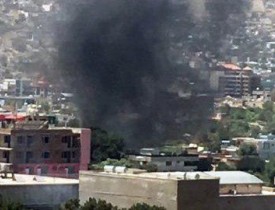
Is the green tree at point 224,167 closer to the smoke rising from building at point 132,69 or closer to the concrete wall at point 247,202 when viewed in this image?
the smoke rising from building at point 132,69

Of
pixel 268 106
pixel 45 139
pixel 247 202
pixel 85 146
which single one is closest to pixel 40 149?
pixel 45 139

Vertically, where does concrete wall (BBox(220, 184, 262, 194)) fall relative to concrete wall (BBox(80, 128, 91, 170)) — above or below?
below

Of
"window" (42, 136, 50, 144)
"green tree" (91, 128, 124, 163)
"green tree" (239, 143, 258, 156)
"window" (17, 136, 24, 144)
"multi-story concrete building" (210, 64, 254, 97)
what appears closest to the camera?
"window" (17, 136, 24, 144)

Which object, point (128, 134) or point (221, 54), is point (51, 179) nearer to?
point (128, 134)

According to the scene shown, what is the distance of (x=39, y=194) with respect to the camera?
3519cm

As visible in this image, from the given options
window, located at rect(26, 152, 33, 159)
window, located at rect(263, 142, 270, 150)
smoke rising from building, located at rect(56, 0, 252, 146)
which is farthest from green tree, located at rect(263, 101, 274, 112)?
window, located at rect(26, 152, 33, 159)

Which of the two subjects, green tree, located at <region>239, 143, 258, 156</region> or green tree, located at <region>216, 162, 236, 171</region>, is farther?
green tree, located at <region>239, 143, 258, 156</region>

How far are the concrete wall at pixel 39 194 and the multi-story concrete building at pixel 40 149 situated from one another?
10.4m

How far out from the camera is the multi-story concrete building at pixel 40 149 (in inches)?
1842

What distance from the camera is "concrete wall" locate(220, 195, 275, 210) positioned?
109 ft

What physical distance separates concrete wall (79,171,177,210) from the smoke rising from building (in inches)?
808

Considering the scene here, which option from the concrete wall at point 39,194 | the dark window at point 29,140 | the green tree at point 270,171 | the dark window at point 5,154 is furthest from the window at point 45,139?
the concrete wall at point 39,194

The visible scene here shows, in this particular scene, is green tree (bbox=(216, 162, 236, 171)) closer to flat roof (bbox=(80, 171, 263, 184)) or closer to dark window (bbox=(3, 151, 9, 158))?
dark window (bbox=(3, 151, 9, 158))

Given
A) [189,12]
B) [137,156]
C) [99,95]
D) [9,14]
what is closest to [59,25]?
[189,12]
